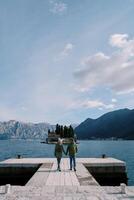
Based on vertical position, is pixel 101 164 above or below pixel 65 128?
below

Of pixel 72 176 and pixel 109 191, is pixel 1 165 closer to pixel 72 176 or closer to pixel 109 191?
pixel 72 176

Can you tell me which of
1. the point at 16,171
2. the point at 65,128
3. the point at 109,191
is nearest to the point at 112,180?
the point at 16,171

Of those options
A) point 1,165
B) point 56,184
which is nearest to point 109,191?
point 56,184

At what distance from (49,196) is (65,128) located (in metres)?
182

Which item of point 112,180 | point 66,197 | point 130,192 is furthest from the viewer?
point 112,180

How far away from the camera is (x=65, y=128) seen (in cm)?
19512

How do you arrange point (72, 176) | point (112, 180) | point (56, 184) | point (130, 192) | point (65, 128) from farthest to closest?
point (65, 128) < point (112, 180) < point (72, 176) < point (56, 184) < point (130, 192)

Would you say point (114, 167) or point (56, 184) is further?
point (114, 167)

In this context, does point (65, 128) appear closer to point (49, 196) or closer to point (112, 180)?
point (112, 180)

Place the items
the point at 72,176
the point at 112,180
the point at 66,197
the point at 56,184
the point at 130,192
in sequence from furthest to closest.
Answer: the point at 112,180, the point at 72,176, the point at 56,184, the point at 130,192, the point at 66,197

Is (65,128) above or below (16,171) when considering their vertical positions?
above

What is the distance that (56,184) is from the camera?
57.1 ft

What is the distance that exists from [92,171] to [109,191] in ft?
45.4

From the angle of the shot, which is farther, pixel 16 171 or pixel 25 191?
pixel 16 171
